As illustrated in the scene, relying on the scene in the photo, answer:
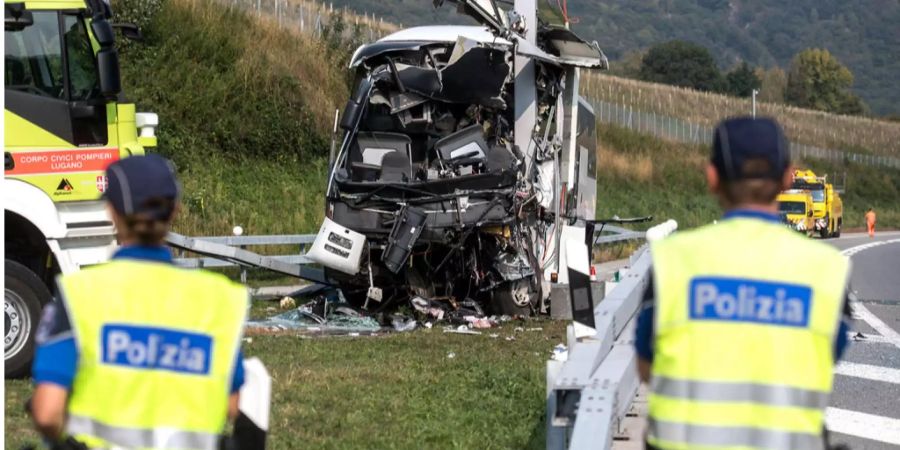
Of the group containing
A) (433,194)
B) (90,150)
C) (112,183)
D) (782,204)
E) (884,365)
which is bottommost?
(782,204)

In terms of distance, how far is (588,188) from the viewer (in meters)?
18.1

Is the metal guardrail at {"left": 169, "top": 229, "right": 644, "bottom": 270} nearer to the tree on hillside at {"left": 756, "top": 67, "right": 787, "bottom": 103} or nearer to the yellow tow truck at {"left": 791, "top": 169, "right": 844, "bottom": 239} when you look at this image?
the yellow tow truck at {"left": 791, "top": 169, "right": 844, "bottom": 239}

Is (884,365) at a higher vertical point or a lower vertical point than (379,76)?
lower

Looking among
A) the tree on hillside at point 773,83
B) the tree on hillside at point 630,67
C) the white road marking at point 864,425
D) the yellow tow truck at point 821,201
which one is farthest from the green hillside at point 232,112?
the tree on hillside at point 773,83

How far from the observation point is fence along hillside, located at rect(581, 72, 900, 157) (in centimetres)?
5922

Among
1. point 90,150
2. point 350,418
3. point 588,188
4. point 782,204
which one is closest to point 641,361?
point 350,418

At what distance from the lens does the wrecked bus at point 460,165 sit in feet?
48.9

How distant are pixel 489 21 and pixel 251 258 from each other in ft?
11.7

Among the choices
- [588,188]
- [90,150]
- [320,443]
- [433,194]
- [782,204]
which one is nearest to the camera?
[320,443]

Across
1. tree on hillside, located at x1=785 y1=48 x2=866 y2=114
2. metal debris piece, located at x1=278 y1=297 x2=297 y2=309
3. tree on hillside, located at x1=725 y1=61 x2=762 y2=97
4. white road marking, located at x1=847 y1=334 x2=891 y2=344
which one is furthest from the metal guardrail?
tree on hillside, located at x1=785 y1=48 x2=866 y2=114

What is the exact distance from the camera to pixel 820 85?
484 feet

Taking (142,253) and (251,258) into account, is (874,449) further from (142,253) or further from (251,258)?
(251,258)

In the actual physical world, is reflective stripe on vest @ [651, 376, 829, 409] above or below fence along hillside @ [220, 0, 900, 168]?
above

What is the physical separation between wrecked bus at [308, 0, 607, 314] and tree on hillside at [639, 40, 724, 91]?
388ft
